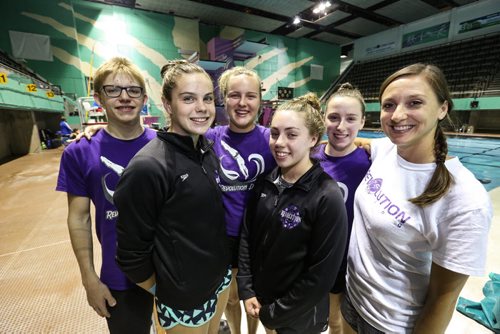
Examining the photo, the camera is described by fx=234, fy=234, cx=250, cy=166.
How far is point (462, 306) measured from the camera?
1962 mm

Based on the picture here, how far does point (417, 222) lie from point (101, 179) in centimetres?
140

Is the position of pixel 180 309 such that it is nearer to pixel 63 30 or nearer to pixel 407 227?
pixel 407 227

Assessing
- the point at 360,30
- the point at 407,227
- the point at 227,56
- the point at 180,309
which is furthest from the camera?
the point at 360,30

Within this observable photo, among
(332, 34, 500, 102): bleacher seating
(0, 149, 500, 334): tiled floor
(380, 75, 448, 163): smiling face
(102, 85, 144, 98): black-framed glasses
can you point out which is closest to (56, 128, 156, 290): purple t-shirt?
(102, 85, 144, 98): black-framed glasses

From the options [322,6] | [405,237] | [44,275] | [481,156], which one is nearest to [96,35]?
[322,6]

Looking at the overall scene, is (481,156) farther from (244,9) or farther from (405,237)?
(244,9)

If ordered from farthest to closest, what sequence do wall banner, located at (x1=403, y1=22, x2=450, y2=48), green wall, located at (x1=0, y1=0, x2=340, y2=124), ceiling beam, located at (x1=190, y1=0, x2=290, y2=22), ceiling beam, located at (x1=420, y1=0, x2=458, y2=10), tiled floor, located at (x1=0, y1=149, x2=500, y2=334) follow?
1. wall banner, located at (x1=403, y1=22, x2=450, y2=48)
2. ceiling beam, located at (x1=420, y1=0, x2=458, y2=10)
3. ceiling beam, located at (x1=190, y1=0, x2=290, y2=22)
4. green wall, located at (x1=0, y1=0, x2=340, y2=124)
5. tiled floor, located at (x1=0, y1=149, x2=500, y2=334)

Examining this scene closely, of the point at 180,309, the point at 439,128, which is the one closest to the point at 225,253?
the point at 180,309

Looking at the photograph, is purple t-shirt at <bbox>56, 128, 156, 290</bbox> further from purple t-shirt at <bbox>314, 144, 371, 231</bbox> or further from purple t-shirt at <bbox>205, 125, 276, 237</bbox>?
purple t-shirt at <bbox>314, 144, 371, 231</bbox>

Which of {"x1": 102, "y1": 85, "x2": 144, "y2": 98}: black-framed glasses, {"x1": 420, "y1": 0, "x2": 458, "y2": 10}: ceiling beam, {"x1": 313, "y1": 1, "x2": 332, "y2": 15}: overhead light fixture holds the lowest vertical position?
{"x1": 102, "y1": 85, "x2": 144, "y2": 98}: black-framed glasses

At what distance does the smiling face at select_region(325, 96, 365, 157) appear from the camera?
140 centimetres

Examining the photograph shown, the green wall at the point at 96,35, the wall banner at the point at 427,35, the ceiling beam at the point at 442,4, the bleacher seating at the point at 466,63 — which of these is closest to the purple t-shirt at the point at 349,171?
the green wall at the point at 96,35

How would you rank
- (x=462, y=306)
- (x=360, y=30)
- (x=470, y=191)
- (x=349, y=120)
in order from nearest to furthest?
(x=470, y=191)
(x=349, y=120)
(x=462, y=306)
(x=360, y=30)

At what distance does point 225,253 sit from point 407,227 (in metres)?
0.80
